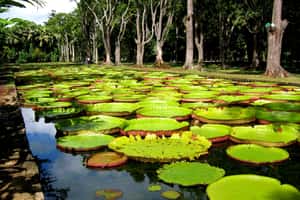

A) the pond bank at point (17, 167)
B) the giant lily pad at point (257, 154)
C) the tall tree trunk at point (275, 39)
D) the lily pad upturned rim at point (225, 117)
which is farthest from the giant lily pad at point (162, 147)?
the tall tree trunk at point (275, 39)

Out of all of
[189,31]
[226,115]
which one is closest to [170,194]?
[226,115]

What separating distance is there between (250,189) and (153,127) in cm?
253

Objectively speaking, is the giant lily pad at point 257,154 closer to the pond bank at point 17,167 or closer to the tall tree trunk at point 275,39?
the pond bank at point 17,167

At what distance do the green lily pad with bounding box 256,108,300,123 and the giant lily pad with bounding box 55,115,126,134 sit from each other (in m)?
2.48

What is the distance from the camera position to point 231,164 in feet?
13.3

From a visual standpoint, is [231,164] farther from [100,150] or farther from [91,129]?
[91,129]

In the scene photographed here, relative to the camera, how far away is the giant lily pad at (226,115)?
587cm

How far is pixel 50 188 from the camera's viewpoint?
363 centimetres

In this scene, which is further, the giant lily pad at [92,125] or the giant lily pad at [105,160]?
the giant lily pad at [92,125]

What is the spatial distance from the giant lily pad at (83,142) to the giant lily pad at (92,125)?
0.80 feet

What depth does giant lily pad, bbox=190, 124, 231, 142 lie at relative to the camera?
15.9 feet

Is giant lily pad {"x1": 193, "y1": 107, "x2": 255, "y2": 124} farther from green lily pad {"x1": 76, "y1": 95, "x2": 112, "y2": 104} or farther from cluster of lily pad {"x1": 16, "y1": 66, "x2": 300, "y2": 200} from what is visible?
green lily pad {"x1": 76, "y1": 95, "x2": 112, "y2": 104}

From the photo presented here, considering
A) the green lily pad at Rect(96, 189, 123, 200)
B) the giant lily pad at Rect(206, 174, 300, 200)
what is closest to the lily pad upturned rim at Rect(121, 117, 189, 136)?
the green lily pad at Rect(96, 189, 123, 200)

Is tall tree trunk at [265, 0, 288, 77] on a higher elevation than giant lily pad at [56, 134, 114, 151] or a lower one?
higher
